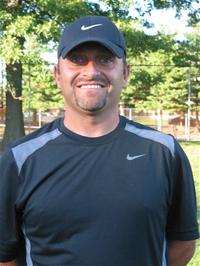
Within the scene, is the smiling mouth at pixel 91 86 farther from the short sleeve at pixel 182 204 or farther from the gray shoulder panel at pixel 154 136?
the short sleeve at pixel 182 204

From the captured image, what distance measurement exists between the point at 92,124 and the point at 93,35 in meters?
0.32

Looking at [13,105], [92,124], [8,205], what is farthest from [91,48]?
[13,105]

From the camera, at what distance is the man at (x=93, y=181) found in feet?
5.87

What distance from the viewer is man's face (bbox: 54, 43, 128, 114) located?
1904mm

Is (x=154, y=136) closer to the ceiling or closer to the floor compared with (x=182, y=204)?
closer to the ceiling

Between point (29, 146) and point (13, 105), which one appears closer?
point (29, 146)

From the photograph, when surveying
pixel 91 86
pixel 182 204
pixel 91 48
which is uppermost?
pixel 91 48

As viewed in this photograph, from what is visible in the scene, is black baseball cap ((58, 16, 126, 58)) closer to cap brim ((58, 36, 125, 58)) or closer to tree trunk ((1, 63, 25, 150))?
cap brim ((58, 36, 125, 58))

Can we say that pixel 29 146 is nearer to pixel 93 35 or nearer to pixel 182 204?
pixel 93 35

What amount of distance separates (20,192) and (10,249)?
25 cm

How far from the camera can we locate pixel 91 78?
191cm

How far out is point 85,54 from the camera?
6.35 feet

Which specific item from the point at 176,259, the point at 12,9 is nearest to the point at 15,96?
the point at 12,9

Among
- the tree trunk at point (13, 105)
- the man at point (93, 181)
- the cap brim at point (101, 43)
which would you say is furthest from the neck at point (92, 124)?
the tree trunk at point (13, 105)
